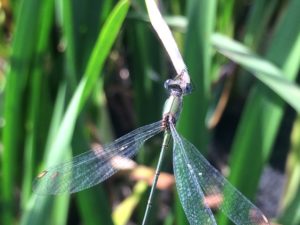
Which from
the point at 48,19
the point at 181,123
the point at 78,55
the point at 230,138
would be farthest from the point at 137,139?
the point at 230,138

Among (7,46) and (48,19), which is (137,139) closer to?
(48,19)

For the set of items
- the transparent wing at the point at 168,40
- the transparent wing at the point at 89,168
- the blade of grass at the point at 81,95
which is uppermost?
the transparent wing at the point at 168,40

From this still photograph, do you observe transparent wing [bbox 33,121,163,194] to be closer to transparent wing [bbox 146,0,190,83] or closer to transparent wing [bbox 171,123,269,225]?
transparent wing [bbox 171,123,269,225]

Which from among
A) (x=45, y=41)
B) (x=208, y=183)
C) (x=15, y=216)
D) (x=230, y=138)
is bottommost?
(x=15, y=216)

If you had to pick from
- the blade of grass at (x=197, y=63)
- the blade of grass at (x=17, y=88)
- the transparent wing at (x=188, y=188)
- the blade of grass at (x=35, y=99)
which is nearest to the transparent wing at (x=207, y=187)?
the transparent wing at (x=188, y=188)

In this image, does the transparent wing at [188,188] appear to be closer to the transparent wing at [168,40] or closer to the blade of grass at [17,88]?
the transparent wing at [168,40]

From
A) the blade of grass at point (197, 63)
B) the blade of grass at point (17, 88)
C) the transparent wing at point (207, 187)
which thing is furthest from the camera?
the blade of grass at point (17, 88)
